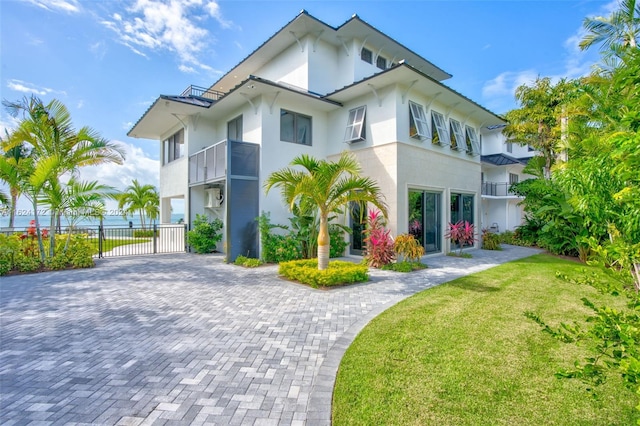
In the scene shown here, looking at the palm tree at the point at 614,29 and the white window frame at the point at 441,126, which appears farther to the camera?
the white window frame at the point at 441,126

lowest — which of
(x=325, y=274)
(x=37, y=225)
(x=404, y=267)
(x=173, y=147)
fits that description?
(x=404, y=267)

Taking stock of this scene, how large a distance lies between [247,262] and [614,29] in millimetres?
15987

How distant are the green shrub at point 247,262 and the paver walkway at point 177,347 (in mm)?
2073

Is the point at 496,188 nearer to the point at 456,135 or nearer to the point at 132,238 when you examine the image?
the point at 456,135

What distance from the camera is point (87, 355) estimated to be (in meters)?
4.03

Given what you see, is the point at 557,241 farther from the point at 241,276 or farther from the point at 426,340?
the point at 241,276

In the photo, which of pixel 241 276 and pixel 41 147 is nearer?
pixel 241 276

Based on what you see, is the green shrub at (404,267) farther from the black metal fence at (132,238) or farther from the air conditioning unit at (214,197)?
the black metal fence at (132,238)

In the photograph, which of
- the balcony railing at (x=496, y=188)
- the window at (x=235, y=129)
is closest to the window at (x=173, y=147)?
the window at (x=235, y=129)

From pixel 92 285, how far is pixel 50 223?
3.97m

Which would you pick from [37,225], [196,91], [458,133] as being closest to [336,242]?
[458,133]

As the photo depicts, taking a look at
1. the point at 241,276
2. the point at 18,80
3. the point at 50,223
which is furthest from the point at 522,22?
the point at 18,80

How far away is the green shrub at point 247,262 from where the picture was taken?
34.6ft

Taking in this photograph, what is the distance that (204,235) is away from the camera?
13.7 m
